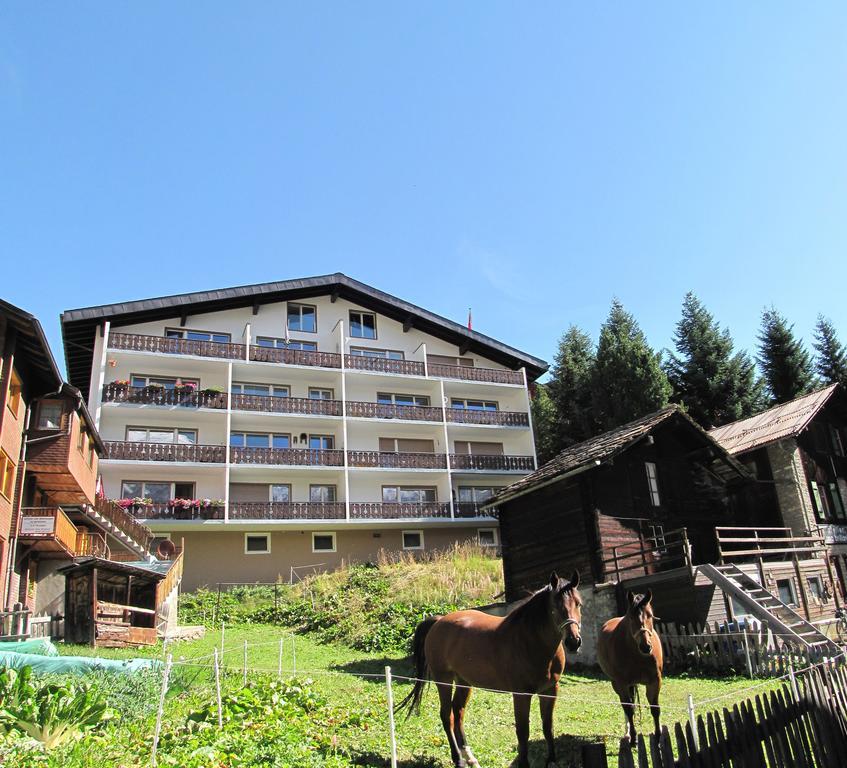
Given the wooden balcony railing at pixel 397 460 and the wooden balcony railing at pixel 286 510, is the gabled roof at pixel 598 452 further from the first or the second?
the wooden balcony railing at pixel 397 460

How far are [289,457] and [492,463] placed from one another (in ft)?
39.7

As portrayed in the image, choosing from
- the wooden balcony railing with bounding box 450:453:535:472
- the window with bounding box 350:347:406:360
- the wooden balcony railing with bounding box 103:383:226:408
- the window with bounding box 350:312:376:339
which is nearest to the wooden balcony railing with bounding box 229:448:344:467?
the wooden balcony railing with bounding box 103:383:226:408

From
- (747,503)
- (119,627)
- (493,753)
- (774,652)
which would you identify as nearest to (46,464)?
(119,627)

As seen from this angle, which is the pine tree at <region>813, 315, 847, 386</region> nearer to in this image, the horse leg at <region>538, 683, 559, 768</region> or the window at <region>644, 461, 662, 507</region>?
the window at <region>644, 461, 662, 507</region>

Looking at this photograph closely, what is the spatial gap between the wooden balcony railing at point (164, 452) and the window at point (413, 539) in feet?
36.4

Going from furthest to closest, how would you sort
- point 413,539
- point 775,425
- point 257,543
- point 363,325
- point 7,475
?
point 363,325 → point 413,539 → point 257,543 → point 775,425 → point 7,475

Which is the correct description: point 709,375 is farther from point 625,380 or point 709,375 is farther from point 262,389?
point 262,389

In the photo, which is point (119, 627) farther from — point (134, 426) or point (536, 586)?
point (134, 426)

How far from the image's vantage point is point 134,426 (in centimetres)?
3494

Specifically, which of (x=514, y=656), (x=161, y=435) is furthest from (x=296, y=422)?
(x=514, y=656)

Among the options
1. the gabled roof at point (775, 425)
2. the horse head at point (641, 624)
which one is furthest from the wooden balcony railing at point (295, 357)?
the horse head at point (641, 624)

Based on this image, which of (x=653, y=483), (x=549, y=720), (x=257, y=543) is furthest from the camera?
(x=257, y=543)

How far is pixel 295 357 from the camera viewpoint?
38438mm

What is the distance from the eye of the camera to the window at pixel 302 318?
4088 cm
